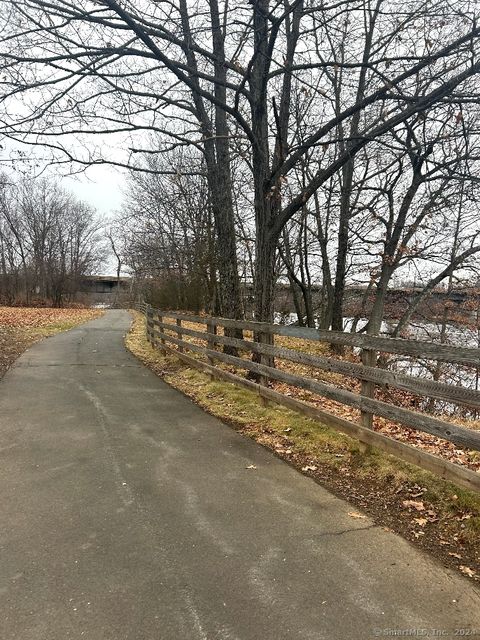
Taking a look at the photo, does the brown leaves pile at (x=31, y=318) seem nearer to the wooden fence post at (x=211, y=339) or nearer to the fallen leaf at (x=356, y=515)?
the wooden fence post at (x=211, y=339)

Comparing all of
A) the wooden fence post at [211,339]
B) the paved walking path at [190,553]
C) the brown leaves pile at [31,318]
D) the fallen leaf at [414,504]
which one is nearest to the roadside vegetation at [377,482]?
the fallen leaf at [414,504]

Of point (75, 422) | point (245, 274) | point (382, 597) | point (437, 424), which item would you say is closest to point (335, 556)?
point (382, 597)

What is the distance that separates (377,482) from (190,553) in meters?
2.01

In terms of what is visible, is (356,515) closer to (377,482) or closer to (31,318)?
(377,482)

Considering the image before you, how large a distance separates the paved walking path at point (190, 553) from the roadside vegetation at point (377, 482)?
22 centimetres

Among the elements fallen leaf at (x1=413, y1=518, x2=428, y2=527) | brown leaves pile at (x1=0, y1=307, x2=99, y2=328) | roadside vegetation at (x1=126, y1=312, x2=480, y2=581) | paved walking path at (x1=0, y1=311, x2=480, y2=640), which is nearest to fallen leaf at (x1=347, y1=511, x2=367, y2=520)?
roadside vegetation at (x1=126, y1=312, x2=480, y2=581)

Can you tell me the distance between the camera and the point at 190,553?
2967mm

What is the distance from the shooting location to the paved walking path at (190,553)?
2371 mm

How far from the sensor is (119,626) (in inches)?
90.7

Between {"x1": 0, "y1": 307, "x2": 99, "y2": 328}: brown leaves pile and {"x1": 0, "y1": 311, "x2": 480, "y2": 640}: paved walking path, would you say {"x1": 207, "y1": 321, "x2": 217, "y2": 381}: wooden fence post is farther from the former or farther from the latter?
{"x1": 0, "y1": 307, "x2": 99, "y2": 328}: brown leaves pile

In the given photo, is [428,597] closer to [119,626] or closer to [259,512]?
[259,512]

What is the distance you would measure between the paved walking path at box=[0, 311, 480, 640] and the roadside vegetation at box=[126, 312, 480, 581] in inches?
8.8

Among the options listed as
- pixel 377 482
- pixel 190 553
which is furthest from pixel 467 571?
pixel 190 553

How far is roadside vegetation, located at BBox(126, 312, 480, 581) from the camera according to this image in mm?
3285
